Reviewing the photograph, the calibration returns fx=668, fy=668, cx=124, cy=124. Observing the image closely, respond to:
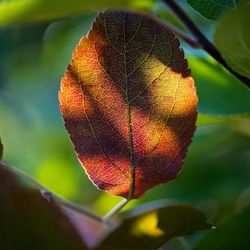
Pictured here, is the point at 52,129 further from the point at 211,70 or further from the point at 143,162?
the point at 143,162

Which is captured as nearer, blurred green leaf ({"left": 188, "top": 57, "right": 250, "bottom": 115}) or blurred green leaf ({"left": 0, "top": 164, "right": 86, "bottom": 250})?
blurred green leaf ({"left": 0, "top": 164, "right": 86, "bottom": 250})

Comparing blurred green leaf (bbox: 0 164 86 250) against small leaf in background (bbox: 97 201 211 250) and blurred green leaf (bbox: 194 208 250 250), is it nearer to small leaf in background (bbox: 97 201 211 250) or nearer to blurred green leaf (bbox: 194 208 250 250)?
small leaf in background (bbox: 97 201 211 250)

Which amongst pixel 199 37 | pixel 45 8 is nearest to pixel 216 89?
pixel 199 37

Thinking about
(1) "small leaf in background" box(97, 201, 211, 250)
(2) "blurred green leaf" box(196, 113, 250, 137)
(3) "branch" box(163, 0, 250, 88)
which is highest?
(3) "branch" box(163, 0, 250, 88)

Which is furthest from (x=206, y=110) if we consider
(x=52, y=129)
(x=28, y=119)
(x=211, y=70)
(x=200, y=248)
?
(x=28, y=119)

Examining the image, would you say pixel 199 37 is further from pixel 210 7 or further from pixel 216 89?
pixel 216 89

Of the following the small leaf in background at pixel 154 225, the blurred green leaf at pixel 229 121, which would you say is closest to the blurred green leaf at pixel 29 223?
the small leaf in background at pixel 154 225

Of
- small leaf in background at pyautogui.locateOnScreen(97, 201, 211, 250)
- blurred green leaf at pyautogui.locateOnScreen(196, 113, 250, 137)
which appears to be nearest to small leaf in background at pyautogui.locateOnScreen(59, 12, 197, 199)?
small leaf in background at pyautogui.locateOnScreen(97, 201, 211, 250)
